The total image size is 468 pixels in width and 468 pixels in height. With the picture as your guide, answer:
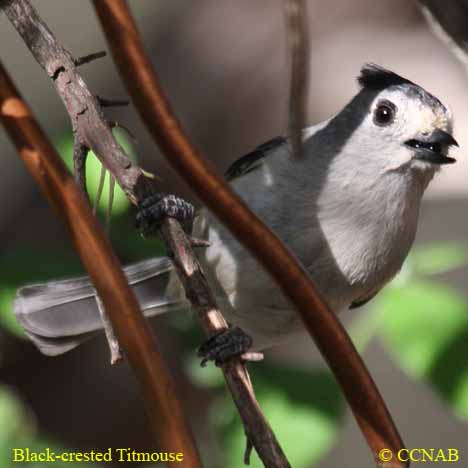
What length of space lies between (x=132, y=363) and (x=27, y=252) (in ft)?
3.01

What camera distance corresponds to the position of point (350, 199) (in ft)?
5.36

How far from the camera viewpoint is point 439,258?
1295mm

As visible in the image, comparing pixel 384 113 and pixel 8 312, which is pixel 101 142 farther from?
pixel 384 113

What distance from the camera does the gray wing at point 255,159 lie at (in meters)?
1.84

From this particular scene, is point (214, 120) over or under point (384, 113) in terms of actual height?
over

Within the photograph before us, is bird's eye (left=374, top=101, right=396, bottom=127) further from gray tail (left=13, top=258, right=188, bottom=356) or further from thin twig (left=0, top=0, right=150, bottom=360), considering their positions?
thin twig (left=0, top=0, right=150, bottom=360)

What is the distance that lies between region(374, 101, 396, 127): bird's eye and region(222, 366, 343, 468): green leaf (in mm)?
576

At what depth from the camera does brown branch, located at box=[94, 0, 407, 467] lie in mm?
529

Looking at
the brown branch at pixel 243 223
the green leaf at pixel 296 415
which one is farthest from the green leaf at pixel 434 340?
the brown branch at pixel 243 223

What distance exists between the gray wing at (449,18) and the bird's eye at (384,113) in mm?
970

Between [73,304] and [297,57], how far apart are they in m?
1.38

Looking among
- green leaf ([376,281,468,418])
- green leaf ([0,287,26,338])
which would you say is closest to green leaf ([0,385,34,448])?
green leaf ([0,287,26,338])

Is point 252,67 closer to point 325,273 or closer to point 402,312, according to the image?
point 325,273

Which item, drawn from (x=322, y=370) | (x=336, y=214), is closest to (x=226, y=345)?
(x=322, y=370)
